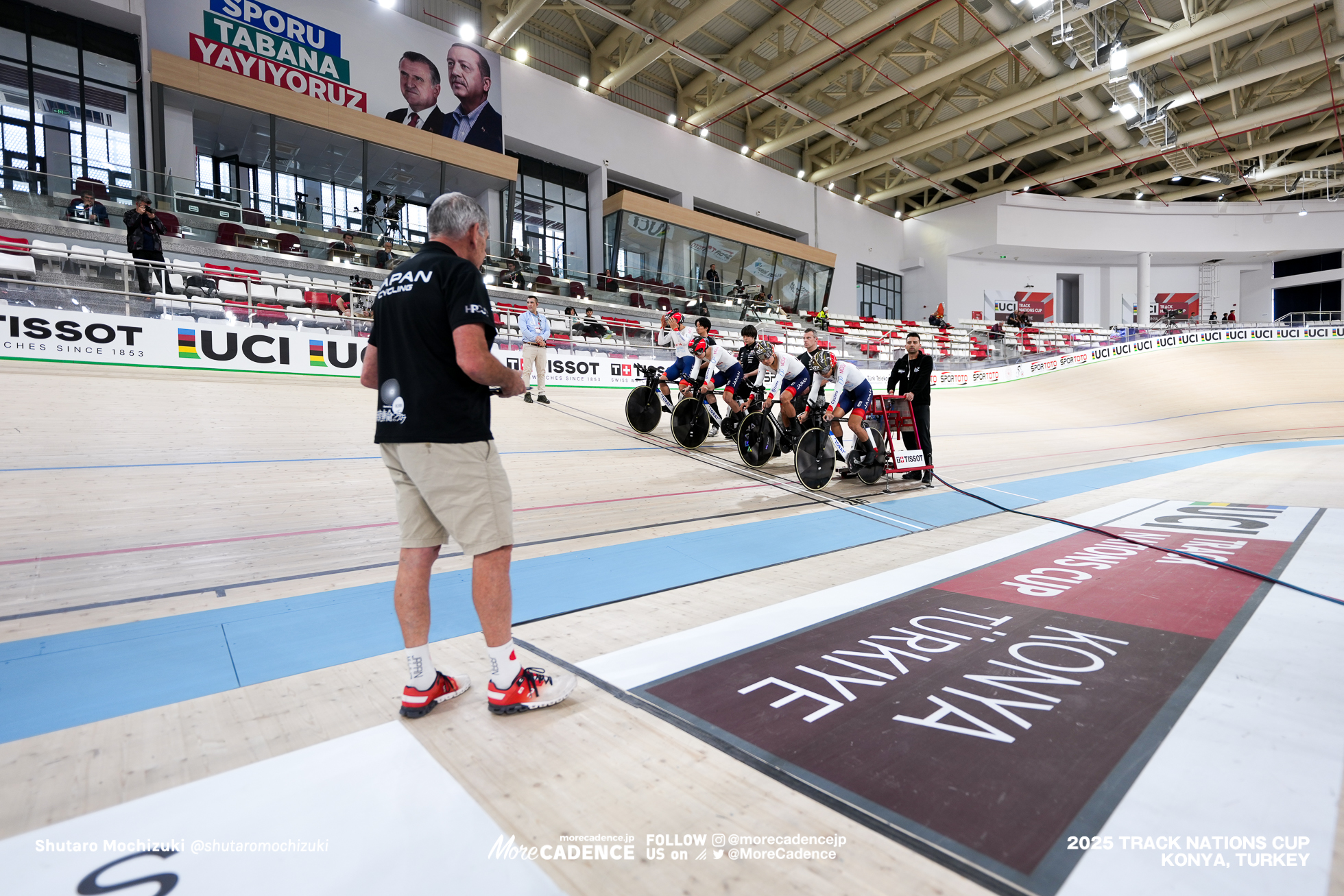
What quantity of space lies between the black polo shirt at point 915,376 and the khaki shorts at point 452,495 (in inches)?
197

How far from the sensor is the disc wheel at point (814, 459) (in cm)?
542

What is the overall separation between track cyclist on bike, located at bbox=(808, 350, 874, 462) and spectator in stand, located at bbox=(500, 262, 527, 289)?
9974 mm

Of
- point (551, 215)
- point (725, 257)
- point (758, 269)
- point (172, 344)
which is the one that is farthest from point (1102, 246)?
point (172, 344)

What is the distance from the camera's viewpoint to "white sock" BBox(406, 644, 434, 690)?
66.4 inches

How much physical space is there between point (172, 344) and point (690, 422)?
6307 millimetres

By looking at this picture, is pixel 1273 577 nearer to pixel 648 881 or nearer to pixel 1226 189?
pixel 648 881

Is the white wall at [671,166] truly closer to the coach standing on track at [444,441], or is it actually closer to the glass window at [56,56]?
the glass window at [56,56]

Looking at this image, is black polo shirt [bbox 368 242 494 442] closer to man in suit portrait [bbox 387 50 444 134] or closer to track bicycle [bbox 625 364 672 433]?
track bicycle [bbox 625 364 672 433]

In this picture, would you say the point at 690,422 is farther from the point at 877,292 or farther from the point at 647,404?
the point at 877,292

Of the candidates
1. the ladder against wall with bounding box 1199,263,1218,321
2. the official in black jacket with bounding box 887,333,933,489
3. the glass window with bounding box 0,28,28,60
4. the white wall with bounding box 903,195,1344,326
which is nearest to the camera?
the official in black jacket with bounding box 887,333,933,489

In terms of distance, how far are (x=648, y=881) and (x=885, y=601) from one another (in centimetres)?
183

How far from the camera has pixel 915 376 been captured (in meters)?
5.95

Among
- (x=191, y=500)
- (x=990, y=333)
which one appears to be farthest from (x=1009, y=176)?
(x=191, y=500)

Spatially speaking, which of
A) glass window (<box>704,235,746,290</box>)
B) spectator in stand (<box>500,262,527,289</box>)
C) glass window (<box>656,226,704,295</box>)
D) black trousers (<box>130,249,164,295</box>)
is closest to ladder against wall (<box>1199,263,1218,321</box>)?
glass window (<box>704,235,746,290</box>)
